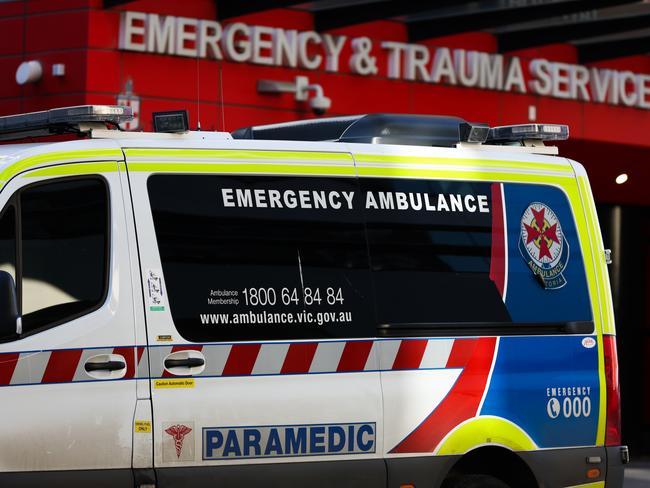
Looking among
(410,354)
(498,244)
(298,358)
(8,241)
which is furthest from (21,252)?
(498,244)

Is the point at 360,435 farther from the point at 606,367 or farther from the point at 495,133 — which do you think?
the point at 495,133

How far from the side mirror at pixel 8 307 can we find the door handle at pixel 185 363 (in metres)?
0.69

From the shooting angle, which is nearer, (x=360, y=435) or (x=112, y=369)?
(x=112, y=369)

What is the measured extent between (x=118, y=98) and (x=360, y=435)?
8.25m

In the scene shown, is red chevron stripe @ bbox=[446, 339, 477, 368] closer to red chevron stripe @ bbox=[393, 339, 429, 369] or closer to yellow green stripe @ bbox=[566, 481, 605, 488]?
red chevron stripe @ bbox=[393, 339, 429, 369]

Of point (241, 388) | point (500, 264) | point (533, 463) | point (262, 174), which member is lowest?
point (533, 463)

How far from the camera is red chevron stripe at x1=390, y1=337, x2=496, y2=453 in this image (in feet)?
23.2

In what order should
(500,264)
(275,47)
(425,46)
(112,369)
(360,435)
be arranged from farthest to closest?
(425,46), (275,47), (500,264), (360,435), (112,369)

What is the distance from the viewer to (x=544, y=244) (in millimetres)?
7598

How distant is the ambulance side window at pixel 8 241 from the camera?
6.31 m

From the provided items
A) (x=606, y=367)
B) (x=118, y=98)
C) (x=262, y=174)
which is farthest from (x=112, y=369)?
(x=118, y=98)

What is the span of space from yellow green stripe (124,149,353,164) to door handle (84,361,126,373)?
928mm

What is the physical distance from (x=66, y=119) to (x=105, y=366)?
3.84 ft

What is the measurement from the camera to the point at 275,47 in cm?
1579
